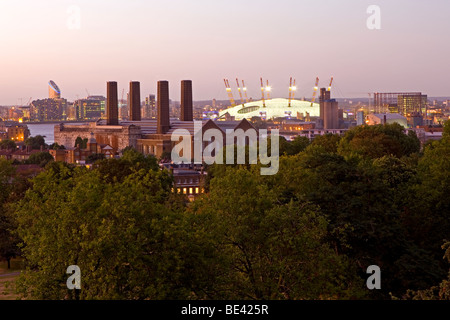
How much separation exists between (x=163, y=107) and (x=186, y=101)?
7353mm

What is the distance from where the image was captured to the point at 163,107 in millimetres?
91562

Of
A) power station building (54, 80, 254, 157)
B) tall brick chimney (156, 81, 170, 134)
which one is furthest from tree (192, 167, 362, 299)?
tall brick chimney (156, 81, 170, 134)

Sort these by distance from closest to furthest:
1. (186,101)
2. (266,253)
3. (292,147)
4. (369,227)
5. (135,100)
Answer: (266,253)
(369,227)
(292,147)
(186,101)
(135,100)

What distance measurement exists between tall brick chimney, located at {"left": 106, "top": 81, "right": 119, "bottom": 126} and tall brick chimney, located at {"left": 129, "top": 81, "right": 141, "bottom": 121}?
2.52 m

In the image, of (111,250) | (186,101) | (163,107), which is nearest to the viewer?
(111,250)

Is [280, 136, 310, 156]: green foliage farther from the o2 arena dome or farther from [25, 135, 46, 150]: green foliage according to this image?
the o2 arena dome

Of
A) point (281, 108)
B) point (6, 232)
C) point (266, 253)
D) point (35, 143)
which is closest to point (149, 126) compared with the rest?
point (35, 143)

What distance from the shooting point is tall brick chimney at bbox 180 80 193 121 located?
95312 mm

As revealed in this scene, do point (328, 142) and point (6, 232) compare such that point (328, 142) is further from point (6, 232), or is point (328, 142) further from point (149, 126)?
point (149, 126)

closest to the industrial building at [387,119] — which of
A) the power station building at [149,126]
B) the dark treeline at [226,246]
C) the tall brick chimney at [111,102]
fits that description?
the power station building at [149,126]

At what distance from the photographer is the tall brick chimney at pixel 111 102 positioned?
101 metres

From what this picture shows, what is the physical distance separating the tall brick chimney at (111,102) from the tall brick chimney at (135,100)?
2516mm

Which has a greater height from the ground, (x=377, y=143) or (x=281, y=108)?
(x=281, y=108)
